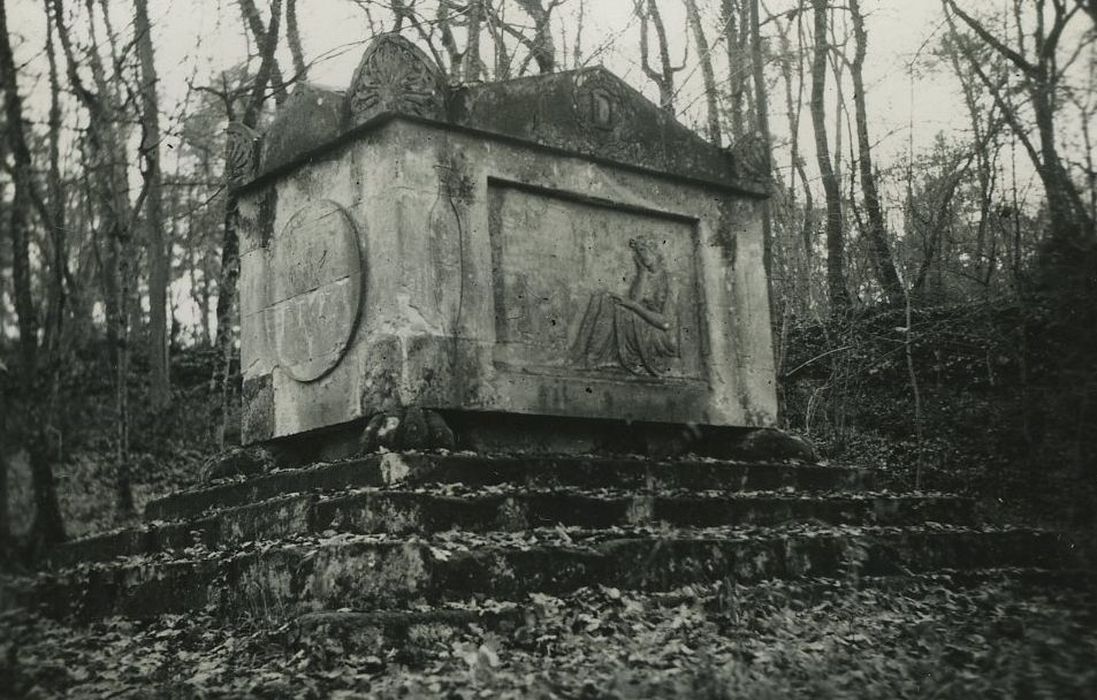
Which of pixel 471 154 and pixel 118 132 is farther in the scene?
pixel 118 132

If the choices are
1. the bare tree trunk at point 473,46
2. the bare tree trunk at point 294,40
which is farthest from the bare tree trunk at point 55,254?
the bare tree trunk at point 294,40

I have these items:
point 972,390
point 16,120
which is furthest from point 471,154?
point 972,390

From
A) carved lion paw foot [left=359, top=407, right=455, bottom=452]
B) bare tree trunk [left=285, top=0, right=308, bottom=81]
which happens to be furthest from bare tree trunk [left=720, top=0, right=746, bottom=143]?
carved lion paw foot [left=359, top=407, right=455, bottom=452]

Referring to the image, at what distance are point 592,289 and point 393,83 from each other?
2.05 metres

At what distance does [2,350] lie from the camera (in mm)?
5031

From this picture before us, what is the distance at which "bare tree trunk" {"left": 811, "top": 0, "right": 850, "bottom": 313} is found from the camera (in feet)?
55.0

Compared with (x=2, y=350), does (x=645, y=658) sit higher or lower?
lower

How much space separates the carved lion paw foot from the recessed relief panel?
84 cm

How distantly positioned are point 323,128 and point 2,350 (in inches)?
130

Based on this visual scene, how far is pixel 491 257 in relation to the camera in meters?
7.76

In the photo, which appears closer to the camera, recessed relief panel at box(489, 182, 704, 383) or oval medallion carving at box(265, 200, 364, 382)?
oval medallion carving at box(265, 200, 364, 382)

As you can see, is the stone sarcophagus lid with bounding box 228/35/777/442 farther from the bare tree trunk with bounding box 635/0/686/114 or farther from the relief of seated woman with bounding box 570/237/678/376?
the bare tree trunk with bounding box 635/0/686/114

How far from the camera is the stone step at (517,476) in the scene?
6582 millimetres

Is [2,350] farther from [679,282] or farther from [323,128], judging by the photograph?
[679,282]
